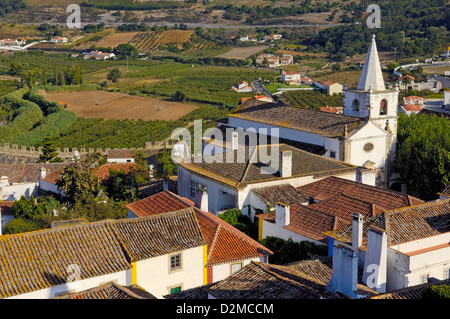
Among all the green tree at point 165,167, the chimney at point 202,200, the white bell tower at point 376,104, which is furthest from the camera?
the green tree at point 165,167

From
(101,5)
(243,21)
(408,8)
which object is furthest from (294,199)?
(101,5)

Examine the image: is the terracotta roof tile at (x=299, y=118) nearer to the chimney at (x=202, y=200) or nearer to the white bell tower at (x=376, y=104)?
the white bell tower at (x=376, y=104)

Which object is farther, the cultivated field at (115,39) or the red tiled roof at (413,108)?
the cultivated field at (115,39)

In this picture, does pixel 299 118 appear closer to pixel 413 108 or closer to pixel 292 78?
pixel 413 108

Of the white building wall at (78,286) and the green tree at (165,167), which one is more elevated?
the white building wall at (78,286)

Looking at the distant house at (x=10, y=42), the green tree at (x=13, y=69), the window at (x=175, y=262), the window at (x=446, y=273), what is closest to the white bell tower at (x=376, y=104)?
the window at (x=446, y=273)

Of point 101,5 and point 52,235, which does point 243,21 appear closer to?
point 101,5

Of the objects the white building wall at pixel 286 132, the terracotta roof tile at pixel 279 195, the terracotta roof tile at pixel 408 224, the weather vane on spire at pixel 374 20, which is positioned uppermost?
the weather vane on spire at pixel 374 20
